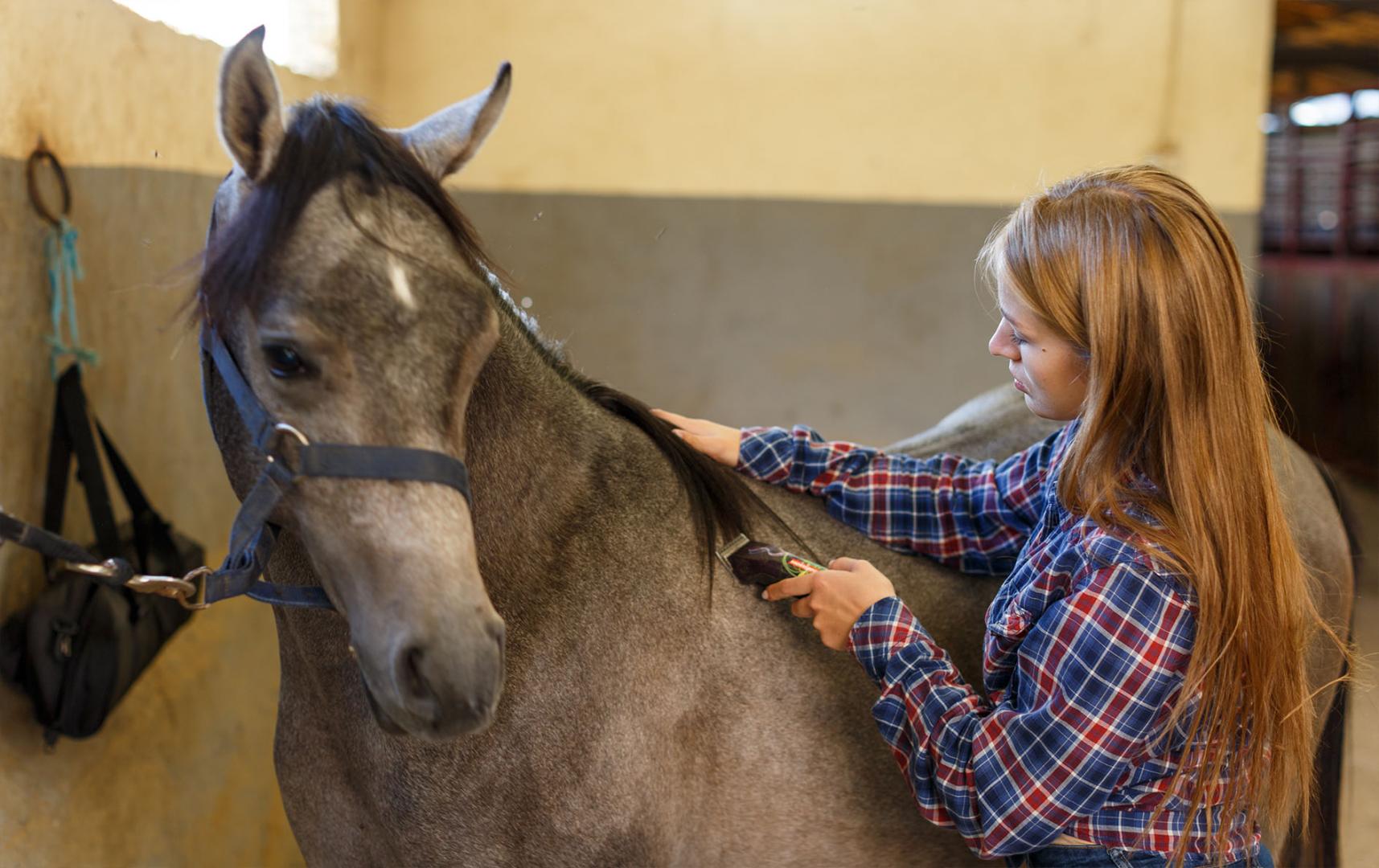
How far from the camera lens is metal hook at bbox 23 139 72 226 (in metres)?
1.50

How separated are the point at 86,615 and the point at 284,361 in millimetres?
854

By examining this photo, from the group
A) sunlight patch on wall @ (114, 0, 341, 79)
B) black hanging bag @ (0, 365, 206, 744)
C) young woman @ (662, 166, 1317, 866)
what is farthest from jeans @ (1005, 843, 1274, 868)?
sunlight patch on wall @ (114, 0, 341, 79)

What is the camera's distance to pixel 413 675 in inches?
36.0

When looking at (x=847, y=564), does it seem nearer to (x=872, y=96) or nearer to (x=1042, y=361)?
(x=1042, y=361)

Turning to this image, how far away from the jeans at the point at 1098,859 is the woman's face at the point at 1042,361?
18.2 inches

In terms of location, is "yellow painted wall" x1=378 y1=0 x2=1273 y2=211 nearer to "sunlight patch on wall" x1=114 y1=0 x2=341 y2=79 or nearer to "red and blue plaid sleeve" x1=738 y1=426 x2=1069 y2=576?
"sunlight patch on wall" x1=114 y1=0 x2=341 y2=79

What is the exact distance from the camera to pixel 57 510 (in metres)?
1.56

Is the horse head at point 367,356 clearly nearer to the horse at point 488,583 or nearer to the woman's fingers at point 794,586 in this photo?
the horse at point 488,583

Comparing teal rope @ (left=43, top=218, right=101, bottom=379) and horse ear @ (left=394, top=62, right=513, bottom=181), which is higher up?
horse ear @ (left=394, top=62, right=513, bottom=181)

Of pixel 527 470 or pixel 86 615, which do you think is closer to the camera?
pixel 527 470

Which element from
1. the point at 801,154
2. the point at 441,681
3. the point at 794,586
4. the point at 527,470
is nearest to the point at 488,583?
the point at 527,470

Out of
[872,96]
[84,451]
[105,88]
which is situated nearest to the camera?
[84,451]

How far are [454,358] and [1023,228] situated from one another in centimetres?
61

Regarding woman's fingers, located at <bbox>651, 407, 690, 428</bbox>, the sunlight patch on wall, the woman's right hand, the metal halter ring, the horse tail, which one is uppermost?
the sunlight patch on wall
